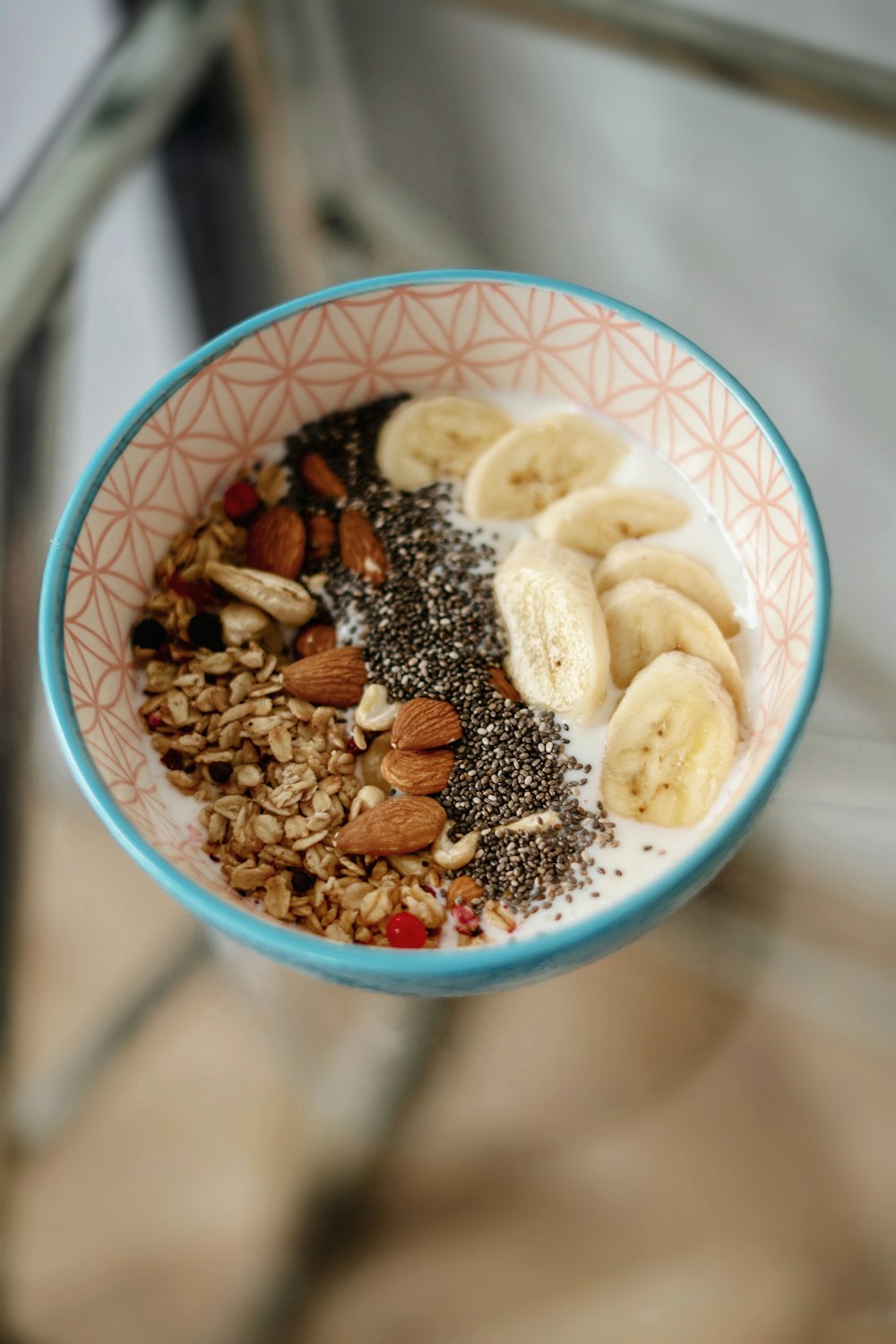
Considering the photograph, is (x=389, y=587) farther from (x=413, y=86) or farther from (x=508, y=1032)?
(x=413, y=86)

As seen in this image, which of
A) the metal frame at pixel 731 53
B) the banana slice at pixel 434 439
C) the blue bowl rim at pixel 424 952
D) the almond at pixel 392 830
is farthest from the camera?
the metal frame at pixel 731 53

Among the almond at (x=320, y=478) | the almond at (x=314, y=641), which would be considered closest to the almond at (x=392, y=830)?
the almond at (x=314, y=641)

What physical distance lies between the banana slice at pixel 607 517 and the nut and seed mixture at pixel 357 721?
0.05 meters

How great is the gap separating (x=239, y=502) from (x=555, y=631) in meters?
0.21

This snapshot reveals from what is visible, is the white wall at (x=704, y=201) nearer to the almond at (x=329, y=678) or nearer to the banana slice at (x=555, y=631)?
the banana slice at (x=555, y=631)

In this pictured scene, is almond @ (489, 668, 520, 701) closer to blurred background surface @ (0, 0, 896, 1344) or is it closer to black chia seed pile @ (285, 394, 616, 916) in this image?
black chia seed pile @ (285, 394, 616, 916)

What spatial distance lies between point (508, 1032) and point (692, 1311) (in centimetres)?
16

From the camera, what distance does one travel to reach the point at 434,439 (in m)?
0.71

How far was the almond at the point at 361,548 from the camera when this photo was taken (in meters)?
0.67

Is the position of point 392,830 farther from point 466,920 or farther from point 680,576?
point 680,576

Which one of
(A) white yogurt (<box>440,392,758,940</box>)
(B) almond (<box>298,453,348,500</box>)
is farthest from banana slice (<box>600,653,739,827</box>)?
(B) almond (<box>298,453,348,500</box>)

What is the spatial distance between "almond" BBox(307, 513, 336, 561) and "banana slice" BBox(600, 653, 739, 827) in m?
0.20

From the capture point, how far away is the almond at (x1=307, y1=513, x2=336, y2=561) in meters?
0.69

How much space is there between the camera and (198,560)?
0.68 meters
